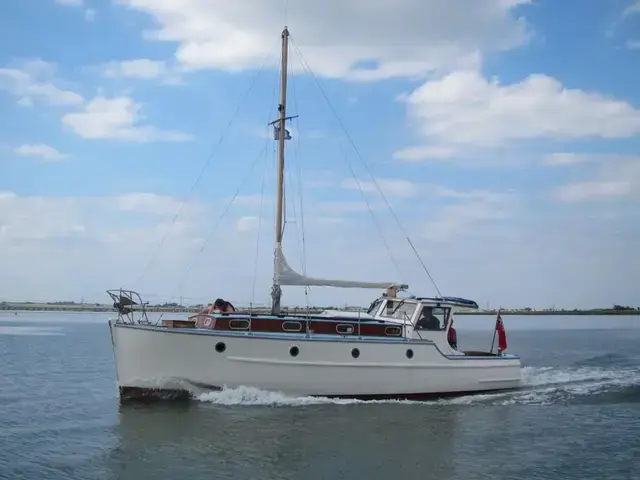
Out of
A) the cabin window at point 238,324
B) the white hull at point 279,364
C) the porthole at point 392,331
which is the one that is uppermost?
the cabin window at point 238,324

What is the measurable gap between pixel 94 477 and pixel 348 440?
6588 mm

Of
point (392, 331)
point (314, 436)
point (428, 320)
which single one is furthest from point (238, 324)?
point (428, 320)

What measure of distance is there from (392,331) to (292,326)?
3614 millimetres

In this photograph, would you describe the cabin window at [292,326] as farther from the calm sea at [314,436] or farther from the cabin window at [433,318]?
the cabin window at [433,318]

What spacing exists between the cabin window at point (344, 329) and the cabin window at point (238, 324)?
3.12 metres

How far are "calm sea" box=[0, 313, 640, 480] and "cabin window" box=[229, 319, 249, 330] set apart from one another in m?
1.97

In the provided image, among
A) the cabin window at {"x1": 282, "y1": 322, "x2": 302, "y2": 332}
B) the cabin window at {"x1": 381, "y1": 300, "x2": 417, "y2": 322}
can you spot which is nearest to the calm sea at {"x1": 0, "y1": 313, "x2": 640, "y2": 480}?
the cabin window at {"x1": 282, "y1": 322, "x2": 302, "y2": 332}

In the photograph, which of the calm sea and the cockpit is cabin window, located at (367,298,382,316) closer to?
the cockpit

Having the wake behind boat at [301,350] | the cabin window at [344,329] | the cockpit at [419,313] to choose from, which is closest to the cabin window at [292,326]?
the wake behind boat at [301,350]

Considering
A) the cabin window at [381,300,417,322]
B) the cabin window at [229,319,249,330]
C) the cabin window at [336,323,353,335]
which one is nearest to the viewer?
the cabin window at [229,319,249,330]

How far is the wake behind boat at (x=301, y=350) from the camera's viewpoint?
2025cm

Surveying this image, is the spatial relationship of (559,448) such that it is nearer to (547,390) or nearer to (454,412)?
(454,412)

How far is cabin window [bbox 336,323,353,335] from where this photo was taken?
21.9m

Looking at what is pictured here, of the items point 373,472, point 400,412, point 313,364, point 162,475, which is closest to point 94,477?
point 162,475
